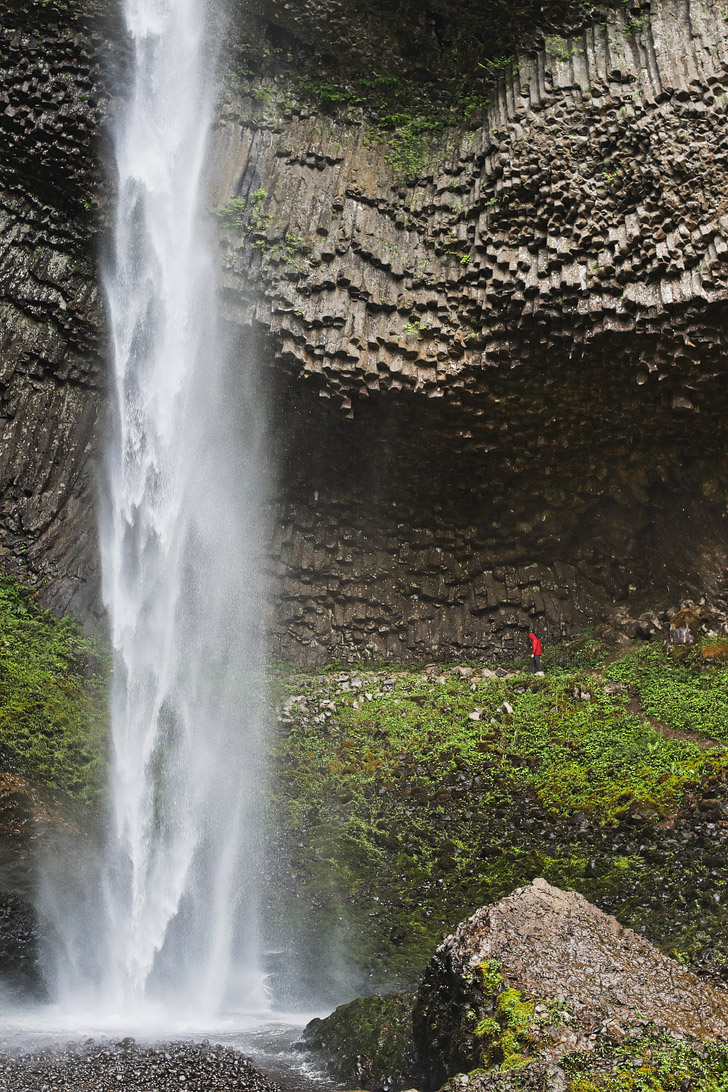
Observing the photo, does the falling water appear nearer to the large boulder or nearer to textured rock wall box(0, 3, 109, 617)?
textured rock wall box(0, 3, 109, 617)

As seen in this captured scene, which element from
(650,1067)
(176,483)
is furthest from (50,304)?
(650,1067)

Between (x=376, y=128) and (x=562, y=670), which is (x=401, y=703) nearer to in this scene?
(x=562, y=670)

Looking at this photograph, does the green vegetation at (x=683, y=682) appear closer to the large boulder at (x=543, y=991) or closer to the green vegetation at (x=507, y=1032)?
the large boulder at (x=543, y=991)

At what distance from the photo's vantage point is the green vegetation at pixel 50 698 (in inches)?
348

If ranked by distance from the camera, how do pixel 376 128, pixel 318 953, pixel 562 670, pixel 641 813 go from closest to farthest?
pixel 318 953
pixel 641 813
pixel 562 670
pixel 376 128

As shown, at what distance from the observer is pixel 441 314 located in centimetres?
1197

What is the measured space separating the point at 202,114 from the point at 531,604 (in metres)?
9.47

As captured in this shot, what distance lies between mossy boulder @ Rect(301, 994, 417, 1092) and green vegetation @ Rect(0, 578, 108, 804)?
434 cm

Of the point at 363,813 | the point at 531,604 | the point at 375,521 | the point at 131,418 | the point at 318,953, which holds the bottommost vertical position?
the point at 318,953

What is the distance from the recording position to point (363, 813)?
29.4 ft

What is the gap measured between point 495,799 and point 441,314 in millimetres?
6931

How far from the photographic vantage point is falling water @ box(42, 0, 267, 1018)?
32.2ft

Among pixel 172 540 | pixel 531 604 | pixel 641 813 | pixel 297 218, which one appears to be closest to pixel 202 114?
pixel 297 218

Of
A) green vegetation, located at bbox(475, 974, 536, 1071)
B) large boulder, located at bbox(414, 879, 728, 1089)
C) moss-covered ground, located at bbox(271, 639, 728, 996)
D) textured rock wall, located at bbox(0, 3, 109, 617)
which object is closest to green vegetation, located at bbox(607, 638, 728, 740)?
moss-covered ground, located at bbox(271, 639, 728, 996)
